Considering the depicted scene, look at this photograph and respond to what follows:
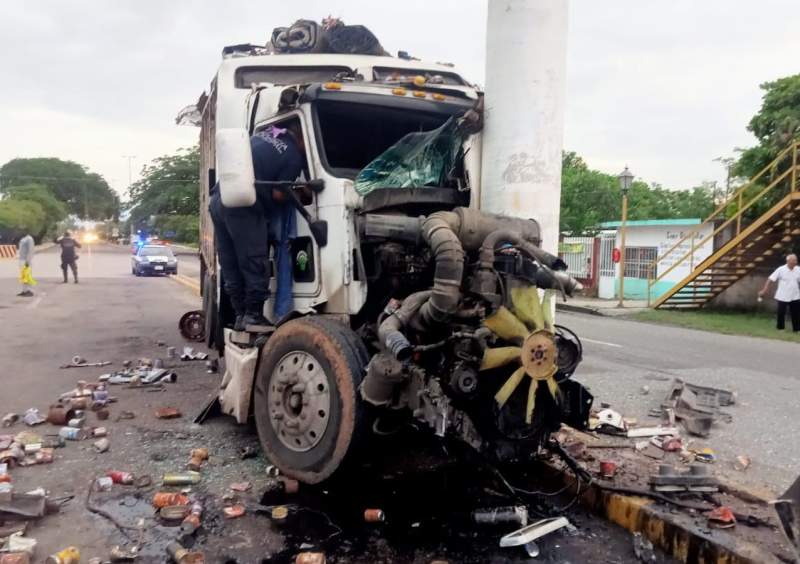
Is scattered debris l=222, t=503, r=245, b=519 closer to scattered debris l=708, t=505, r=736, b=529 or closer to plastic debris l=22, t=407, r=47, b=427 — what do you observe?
plastic debris l=22, t=407, r=47, b=427

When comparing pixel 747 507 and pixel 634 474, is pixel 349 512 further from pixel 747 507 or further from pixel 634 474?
pixel 747 507

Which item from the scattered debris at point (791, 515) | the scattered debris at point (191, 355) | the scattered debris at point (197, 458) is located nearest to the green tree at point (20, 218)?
the scattered debris at point (191, 355)

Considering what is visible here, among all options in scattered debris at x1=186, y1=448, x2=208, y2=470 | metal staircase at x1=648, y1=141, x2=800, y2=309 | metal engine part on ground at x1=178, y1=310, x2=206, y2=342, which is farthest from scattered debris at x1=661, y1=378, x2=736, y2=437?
metal staircase at x1=648, y1=141, x2=800, y2=309

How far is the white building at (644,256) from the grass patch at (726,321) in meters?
5.17

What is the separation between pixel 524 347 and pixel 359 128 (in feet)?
7.47

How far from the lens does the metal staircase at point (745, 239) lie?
1600 cm

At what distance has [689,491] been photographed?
13.0 feet

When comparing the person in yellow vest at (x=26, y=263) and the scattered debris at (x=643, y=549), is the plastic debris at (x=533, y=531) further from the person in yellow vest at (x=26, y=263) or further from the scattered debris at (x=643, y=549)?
the person in yellow vest at (x=26, y=263)

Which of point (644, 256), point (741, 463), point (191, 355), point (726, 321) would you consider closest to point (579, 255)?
point (644, 256)

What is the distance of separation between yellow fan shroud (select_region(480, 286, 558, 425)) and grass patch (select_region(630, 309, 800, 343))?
10.4 metres

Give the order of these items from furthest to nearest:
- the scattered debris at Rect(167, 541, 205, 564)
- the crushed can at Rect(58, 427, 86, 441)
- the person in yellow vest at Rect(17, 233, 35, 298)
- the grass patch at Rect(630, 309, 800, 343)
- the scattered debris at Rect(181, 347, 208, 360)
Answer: the person in yellow vest at Rect(17, 233, 35, 298) < the grass patch at Rect(630, 309, 800, 343) < the scattered debris at Rect(181, 347, 208, 360) < the crushed can at Rect(58, 427, 86, 441) < the scattered debris at Rect(167, 541, 205, 564)

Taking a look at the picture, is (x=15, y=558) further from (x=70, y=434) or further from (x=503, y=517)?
(x=503, y=517)

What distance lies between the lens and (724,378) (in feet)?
25.7

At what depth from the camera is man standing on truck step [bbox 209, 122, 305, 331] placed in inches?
183
